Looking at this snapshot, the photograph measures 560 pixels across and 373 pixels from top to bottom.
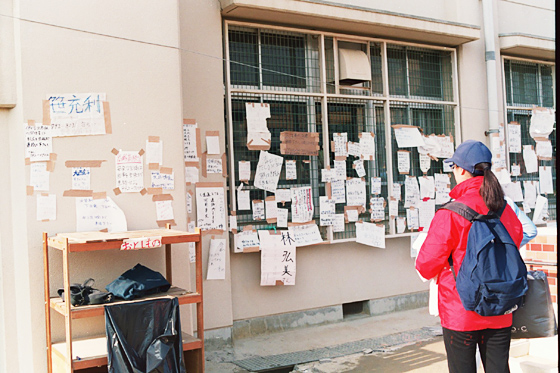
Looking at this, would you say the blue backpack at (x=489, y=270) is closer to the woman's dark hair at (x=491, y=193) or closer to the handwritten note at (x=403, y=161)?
the woman's dark hair at (x=491, y=193)

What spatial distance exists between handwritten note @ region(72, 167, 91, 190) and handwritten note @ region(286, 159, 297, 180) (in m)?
2.96

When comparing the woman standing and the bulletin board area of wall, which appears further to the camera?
the bulletin board area of wall

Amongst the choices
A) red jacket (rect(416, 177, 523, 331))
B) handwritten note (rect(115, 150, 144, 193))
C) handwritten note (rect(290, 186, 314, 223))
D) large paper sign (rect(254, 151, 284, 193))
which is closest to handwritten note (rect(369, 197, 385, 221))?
handwritten note (rect(290, 186, 314, 223))

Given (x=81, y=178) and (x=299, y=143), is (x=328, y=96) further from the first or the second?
(x=81, y=178)

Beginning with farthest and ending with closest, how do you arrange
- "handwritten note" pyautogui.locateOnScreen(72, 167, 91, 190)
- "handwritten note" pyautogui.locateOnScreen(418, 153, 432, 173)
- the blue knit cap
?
"handwritten note" pyautogui.locateOnScreen(418, 153, 432, 173) → "handwritten note" pyautogui.locateOnScreen(72, 167, 91, 190) → the blue knit cap

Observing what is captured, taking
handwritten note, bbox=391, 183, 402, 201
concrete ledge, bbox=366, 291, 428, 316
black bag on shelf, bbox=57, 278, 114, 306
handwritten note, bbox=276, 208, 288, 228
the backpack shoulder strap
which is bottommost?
concrete ledge, bbox=366, 291, 428, 316

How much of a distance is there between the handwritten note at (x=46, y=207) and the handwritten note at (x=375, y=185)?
4.46 metres

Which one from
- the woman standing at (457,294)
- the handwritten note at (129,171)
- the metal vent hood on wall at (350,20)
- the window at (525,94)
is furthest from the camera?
the window at (525,94)

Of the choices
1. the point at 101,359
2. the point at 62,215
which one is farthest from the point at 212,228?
the point at 101,359

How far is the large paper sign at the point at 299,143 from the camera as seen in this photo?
→ 702 cm

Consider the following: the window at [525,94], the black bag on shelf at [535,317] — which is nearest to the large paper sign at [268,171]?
the black bag on shelf at [535,317]

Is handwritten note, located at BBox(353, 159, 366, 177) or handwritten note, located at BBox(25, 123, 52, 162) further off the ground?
handwritten note, located at BBox(25, 123, 52, 162)

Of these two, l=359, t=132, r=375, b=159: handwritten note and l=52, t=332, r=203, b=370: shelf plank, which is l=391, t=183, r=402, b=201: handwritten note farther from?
l=52, t=332, r=203, b=370: shelf plank

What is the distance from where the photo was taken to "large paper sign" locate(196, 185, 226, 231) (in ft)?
20.9
